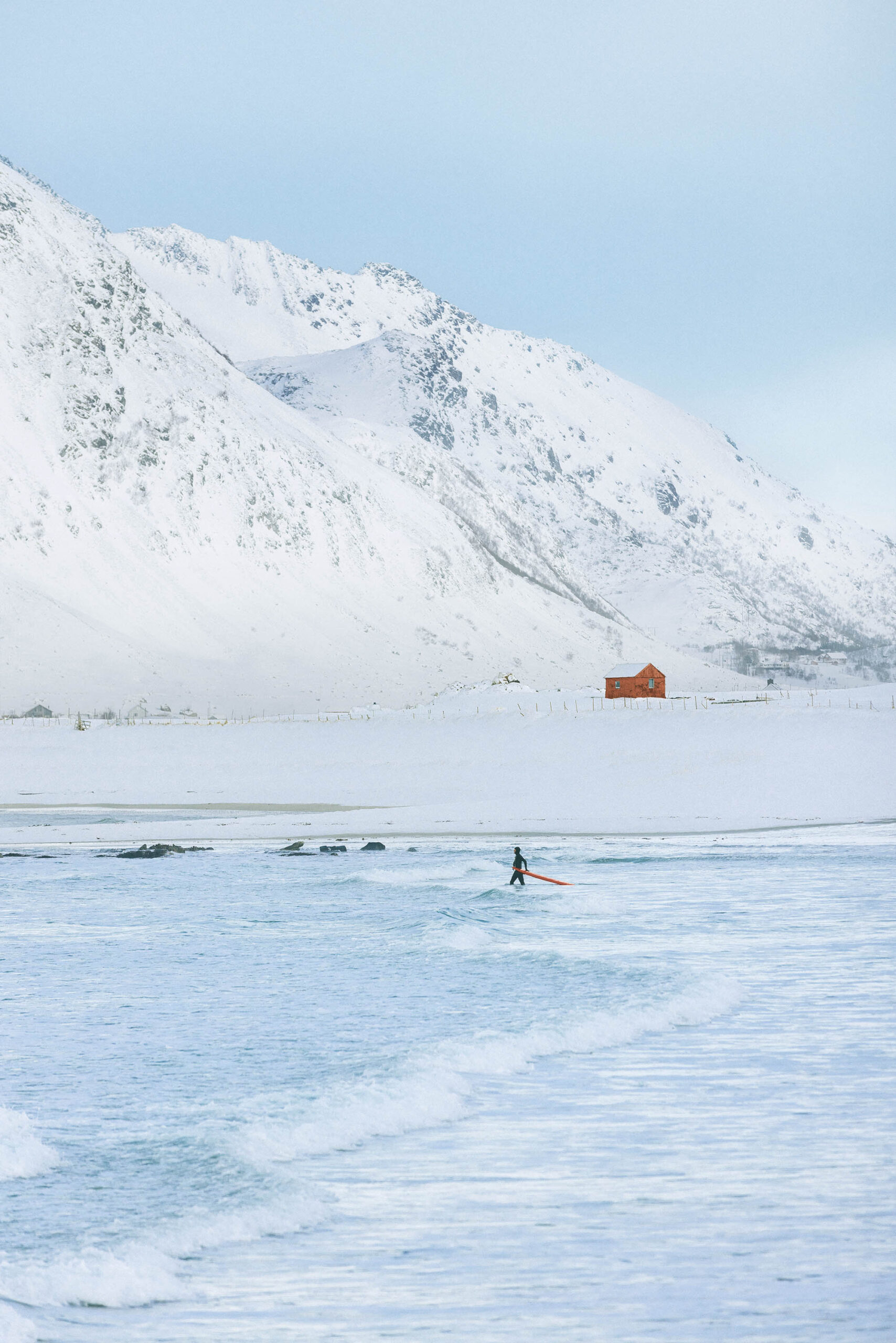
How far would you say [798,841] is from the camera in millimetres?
34812

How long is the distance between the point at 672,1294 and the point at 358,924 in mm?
15409

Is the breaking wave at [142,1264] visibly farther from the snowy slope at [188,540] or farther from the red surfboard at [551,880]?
the snowy slope at [188,540]

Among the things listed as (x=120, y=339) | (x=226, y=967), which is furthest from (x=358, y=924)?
(x=120, y=339)

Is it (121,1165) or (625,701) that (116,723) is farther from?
(121,1165)

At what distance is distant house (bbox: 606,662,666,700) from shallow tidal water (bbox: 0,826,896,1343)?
2291 inches

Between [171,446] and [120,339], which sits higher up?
[120,339]

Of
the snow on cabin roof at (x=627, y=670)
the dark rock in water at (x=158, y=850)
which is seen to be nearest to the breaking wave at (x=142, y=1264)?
the dark rock in water at (x=158, y=850)

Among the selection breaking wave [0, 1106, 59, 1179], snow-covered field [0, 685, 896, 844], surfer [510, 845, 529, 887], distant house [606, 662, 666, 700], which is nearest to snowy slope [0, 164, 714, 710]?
distant house [606, 662, 666, 700]

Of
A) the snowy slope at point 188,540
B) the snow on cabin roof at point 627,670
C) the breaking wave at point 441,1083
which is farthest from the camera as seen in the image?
the snowy slope at point 188,540

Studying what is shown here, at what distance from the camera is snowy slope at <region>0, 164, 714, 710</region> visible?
11344 cm

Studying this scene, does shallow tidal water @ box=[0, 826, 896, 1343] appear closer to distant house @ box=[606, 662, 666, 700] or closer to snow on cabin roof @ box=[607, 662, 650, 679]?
distant house @ box=[606, 662, 666, 700]

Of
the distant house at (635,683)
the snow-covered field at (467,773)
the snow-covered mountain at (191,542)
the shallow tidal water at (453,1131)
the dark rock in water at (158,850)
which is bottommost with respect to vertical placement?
the shallow tidal water at (453,1131)

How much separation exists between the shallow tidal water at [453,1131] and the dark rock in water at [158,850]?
10798 mm

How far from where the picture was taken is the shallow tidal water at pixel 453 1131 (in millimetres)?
7871
